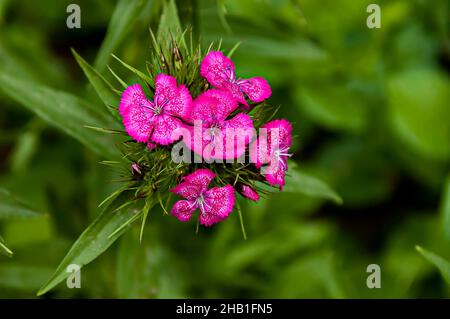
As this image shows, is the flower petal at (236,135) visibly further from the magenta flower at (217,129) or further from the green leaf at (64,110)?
the green leaf at (64,110)

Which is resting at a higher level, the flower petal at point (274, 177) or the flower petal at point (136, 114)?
the flower petal at point (136, 114)

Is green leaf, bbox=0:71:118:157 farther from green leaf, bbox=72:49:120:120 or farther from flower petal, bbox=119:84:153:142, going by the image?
flower petal, bbox=119:84:153:142

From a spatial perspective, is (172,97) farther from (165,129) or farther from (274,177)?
(274,177)

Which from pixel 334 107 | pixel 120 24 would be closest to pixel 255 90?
pixel 120 24

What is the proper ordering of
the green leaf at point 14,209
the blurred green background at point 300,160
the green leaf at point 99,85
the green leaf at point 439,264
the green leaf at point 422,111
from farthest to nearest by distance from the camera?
Answer: the green leaf at point 422,111 < the blurred green background at point 300,160 < the green leaf at point 14,209 < the green leaf at point 439,264 < the green leaf at point 99,85

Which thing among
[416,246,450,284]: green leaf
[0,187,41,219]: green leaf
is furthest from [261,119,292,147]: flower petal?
[0,187,41,219]: green leaf

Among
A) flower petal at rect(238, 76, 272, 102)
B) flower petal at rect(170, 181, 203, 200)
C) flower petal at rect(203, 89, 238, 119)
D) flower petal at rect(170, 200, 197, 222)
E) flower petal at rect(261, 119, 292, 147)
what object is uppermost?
flower petal at rect(238, 76, 272, 102)

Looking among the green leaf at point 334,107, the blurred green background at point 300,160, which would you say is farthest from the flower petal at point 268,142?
the green leaf at point 334,107

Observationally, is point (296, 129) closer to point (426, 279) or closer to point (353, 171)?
point (353, 171)

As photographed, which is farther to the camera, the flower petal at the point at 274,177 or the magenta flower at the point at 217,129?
the flower petal at the point at 274,177
